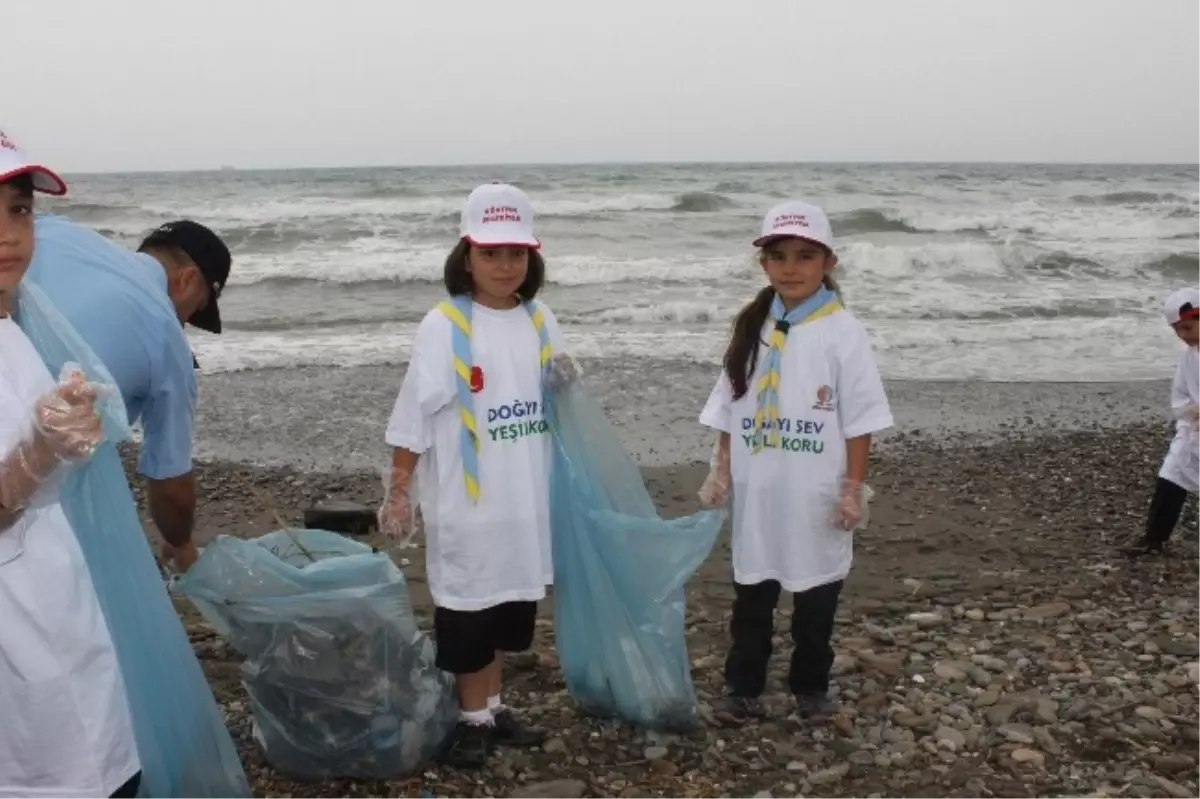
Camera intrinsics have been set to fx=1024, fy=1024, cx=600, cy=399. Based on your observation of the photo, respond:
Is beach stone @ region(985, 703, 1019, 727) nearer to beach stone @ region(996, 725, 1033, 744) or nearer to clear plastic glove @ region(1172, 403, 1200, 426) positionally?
beach stone @ region(996, 725, 1033, 744)

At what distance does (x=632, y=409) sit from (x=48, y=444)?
6971 millimetres

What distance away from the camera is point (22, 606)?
1680 mm

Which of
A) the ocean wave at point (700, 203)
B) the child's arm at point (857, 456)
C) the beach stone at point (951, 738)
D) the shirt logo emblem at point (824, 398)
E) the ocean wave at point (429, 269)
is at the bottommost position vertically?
the beach stone at point (951, 738)

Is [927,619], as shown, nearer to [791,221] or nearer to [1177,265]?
[791,221]

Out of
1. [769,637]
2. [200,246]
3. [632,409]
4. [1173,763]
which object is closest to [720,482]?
[769,637]

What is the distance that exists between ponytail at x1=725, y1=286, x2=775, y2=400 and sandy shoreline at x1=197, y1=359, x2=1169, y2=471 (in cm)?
364

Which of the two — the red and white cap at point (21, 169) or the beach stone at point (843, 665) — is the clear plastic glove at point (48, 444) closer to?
the red and white cap at point (21, 169)

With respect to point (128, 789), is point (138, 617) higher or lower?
higher

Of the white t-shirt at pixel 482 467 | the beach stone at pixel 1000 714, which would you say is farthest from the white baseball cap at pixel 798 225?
the beach stone at pixel 1000 714

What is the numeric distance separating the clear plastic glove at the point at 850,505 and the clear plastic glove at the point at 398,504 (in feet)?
4.37

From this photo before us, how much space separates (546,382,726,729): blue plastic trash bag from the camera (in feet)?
10.4

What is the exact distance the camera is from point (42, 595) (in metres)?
1.71

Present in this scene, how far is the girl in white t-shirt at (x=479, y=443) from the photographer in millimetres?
2955

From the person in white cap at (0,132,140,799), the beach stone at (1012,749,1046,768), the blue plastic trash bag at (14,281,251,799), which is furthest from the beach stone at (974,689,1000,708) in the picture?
the person in white cap at (0,132,140,799)
